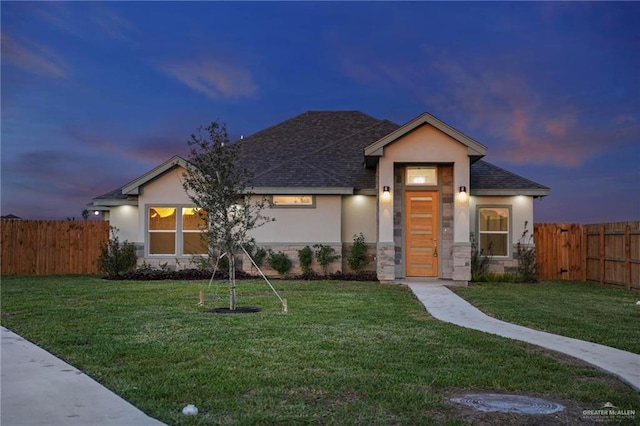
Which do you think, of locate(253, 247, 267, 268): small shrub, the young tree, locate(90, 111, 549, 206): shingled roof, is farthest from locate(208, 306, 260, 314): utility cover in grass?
locate(253, 247, 267, 268): small shrub

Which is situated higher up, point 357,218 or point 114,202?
point 114,202

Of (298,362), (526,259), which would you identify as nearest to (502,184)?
(526,259)

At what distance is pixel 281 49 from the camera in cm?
2011

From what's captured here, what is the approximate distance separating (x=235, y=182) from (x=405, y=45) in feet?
36.7

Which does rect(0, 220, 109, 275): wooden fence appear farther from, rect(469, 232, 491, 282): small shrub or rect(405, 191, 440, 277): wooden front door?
rect(469, 232, 491, 282): small shrub

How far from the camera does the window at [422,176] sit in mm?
17641

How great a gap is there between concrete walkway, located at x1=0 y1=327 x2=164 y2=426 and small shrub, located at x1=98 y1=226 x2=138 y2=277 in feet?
40.1

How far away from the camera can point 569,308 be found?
38.7 ft

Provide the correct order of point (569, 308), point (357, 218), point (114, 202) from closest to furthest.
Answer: point (569, 308)
point (357, 218)
point (114, 202)

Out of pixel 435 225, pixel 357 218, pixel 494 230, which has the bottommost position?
pixel 494 230

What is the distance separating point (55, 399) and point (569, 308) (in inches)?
401

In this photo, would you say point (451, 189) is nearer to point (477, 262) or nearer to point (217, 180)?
point (477, 262)

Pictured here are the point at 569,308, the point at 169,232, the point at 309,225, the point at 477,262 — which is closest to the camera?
the point at 569,308

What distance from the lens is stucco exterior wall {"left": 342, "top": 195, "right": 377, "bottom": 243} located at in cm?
1916
